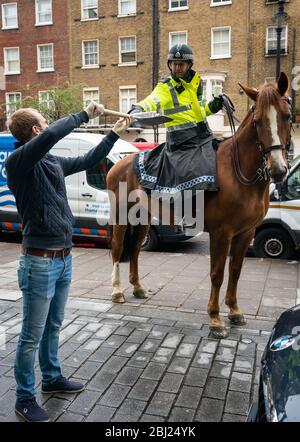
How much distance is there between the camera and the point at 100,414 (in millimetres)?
3096

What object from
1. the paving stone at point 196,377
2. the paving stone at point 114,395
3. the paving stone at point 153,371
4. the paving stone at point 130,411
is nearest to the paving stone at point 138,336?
the paving stone at point 153,371

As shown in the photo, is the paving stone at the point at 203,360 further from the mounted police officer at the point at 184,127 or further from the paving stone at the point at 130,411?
the mounted police officer at the point at 184,127

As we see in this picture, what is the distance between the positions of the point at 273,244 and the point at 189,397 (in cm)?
570

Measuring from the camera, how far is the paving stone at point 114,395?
3246 mm

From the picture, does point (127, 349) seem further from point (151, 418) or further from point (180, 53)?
point (180, 53)

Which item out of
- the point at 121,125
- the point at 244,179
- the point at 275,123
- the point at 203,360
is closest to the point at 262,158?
the point at 244,179

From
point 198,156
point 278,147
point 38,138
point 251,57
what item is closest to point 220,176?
point 198,156

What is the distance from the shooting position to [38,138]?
262 cm

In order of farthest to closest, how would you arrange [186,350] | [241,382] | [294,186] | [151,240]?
[151,240]
[294,186]
[186,350]
[241,382]

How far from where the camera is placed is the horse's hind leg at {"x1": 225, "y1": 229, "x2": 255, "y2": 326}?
4866 millimetres

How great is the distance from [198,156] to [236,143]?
0.43 m

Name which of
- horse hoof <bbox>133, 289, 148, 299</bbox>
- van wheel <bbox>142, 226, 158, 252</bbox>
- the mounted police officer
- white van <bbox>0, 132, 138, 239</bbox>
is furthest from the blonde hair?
white van <bbox>0, 132, 138, 239</bbox>

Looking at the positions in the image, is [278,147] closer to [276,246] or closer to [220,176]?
[220,176]

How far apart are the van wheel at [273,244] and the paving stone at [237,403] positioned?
5.51 metres
